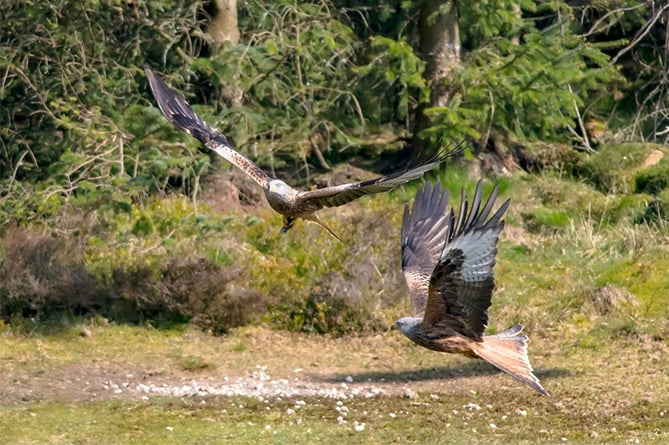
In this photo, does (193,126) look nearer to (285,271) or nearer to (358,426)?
(358,426)

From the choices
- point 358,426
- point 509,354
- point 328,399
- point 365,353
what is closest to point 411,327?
point 509,354

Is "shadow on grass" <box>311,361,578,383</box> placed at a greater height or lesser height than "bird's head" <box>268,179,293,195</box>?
lesser

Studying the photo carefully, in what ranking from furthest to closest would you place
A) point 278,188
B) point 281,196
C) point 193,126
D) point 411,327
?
1. point 193,126
2. point 278,188
3. point 281,196
4. point 411,327

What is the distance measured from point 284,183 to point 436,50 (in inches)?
298

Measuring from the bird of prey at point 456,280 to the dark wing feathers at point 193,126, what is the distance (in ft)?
3.95

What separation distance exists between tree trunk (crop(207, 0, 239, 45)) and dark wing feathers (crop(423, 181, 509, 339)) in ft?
28.9

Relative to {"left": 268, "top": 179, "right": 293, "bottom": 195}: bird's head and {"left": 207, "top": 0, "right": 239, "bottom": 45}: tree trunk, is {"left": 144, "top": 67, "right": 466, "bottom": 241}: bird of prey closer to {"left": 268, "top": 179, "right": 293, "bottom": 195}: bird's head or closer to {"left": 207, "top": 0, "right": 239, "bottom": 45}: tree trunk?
{"left": 268, "top": 179, "right": 293, "bottom": 195}: bird's head

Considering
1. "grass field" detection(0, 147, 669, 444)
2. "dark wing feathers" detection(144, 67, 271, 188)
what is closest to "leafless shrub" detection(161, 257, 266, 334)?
"grass field" detection(0, 147, 669, 444)

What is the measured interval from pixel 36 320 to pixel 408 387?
13.6 ft

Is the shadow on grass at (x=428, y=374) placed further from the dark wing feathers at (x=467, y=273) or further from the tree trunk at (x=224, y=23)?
the tree trunk at (x=224, y=23)

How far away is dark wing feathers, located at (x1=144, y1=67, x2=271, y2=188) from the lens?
9641 millimetres

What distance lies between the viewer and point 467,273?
24.5 ft

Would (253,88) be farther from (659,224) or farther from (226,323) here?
(659,224)

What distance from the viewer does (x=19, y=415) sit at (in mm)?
10266
